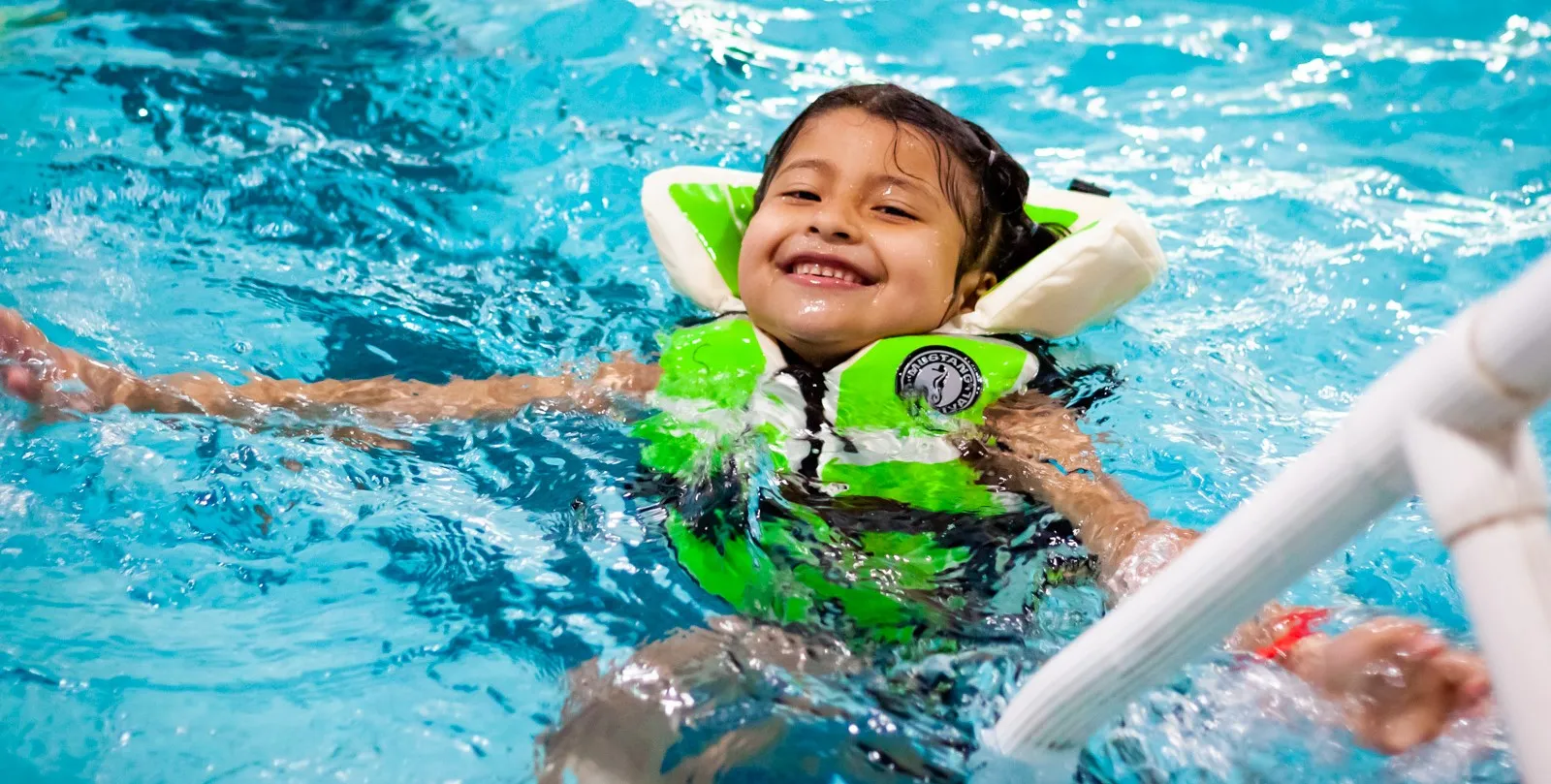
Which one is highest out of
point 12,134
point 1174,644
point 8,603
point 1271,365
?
point 1174,644

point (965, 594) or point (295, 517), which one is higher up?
point (965, 594)

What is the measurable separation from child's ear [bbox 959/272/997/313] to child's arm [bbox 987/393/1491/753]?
0.34 m

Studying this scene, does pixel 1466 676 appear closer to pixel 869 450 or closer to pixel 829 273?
pixel 869 450

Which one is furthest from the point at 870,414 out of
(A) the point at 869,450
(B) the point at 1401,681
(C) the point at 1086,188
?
(B) the point at 1401,681

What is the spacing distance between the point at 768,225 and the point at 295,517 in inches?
47.6

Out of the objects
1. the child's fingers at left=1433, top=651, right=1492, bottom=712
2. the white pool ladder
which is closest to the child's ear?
the child's fingers at left=1433, top=651, right=1492, bottom=712

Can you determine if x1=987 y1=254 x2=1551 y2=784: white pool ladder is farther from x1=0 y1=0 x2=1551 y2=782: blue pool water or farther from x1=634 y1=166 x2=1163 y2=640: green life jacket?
x1=634 y1=166 x2=1163 y2=640: green life jacket

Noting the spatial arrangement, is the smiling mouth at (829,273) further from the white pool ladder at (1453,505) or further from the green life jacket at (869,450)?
the white pool ladder at (1453,505)

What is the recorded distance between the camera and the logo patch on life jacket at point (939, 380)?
2.70 metres

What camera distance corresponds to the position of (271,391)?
294 cm

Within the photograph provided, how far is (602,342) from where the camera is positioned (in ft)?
11.6

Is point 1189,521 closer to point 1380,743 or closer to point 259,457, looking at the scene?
point 1380,743

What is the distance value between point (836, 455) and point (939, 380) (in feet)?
0.89

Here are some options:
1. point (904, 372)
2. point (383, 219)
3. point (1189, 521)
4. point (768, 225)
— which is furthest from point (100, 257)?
point (1189, 521)
